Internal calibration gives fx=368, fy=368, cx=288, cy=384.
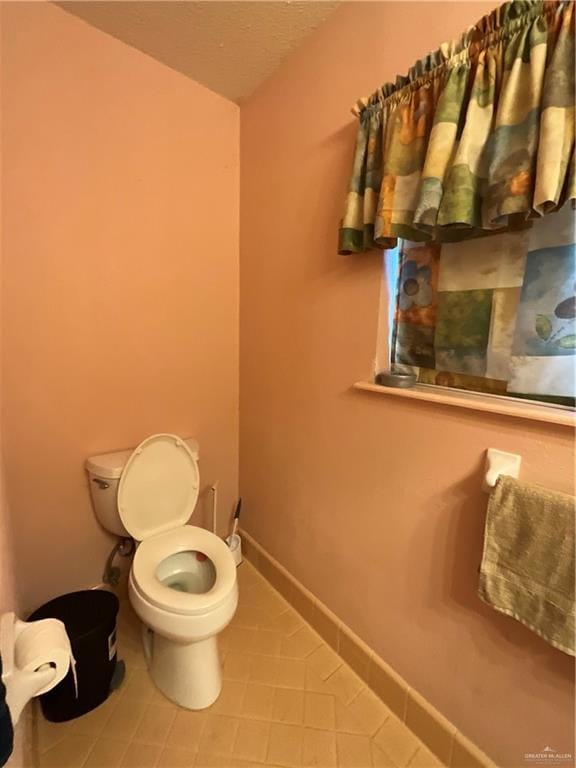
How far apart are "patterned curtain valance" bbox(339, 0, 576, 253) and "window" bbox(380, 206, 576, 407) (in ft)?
0.25

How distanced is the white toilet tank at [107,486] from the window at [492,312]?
119cm

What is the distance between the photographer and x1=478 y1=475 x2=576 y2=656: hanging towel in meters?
0.83

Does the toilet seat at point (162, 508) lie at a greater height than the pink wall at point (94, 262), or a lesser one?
lesser

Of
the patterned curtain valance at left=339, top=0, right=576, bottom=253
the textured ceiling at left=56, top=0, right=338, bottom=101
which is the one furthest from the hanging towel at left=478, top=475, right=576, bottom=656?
the textured ceiling at left=56, top=0, right=338, bottom=101

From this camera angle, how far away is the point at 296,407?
1.66m

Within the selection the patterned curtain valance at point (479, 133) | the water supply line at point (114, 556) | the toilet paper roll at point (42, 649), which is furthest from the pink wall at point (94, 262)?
the patterned curtain valance at point (479, 133)

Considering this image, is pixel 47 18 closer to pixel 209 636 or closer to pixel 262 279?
pixel 262 279

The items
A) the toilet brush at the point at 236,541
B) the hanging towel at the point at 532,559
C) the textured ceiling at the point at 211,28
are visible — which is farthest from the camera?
the toilet brush at the point at 236,541

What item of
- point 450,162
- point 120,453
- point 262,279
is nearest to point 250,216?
point 262,279

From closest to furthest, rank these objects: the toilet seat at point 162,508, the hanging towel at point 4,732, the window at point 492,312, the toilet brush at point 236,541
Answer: the hanging towel at point 4,732, the window at point 492,312, the toilet seat at point 162,508, the toilet brush at point 236,541

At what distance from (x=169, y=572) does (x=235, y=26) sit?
85.4 inches

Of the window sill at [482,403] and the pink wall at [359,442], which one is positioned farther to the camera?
the pink wall at [359,442]

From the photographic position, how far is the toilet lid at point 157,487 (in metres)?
1.52

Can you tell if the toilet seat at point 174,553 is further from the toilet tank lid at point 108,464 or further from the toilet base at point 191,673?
the toilet tank lid at point 108,464
